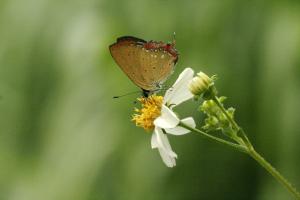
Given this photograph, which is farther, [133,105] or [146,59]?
[133,105]

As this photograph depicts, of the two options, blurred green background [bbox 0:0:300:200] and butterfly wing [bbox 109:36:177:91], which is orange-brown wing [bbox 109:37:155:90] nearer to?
butterfly wing [bbox 109:36:177:91]

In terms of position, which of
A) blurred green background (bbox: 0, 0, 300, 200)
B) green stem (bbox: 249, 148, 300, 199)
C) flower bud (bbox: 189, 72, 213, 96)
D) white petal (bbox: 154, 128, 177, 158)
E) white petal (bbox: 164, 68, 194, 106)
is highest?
flower bud (bbox: 189, 72, 213, 96)

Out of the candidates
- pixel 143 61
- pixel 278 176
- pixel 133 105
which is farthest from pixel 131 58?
pixel 133 105

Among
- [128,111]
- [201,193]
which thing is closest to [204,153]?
[201,193]

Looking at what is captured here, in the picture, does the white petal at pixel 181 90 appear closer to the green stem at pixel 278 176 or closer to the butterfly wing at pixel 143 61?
the butterfly wing at pixel 143 61

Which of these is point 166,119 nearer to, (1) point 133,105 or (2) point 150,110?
(2) point 150,110

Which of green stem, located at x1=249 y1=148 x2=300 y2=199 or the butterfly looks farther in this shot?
the butterfly

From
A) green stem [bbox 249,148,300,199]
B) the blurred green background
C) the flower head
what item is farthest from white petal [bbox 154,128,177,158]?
the blurred green background

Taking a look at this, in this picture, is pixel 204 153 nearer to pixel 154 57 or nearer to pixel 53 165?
pixel 53 165
